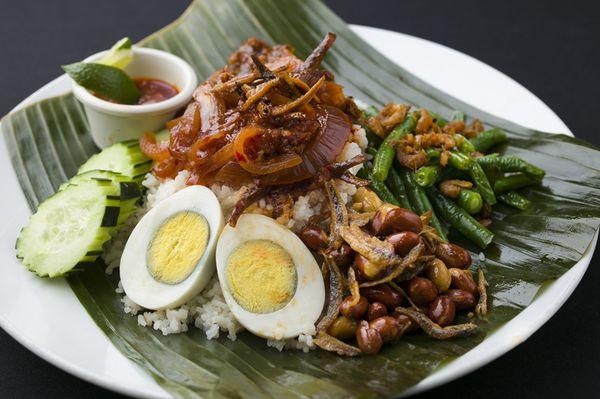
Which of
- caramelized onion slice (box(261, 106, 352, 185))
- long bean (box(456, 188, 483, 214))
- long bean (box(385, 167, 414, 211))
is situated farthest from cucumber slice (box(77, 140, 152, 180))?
long bean (box(456, 188, 483, 214))

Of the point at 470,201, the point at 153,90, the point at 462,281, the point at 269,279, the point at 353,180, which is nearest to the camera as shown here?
the point at 269,279

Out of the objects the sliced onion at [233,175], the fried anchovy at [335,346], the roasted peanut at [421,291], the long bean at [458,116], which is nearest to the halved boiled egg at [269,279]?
the fried anchovy at [335,346]

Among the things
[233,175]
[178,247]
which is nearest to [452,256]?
[233,175]

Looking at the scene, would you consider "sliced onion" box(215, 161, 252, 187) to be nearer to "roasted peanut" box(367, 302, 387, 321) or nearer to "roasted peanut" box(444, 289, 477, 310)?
"roasted peanut" box(367, 302, 387, 321)

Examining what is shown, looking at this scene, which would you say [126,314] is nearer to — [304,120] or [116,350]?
[116,350]

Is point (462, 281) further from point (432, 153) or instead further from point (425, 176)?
point (432, 153)

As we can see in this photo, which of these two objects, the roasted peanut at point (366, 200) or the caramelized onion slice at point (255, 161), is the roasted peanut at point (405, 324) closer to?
the roasted peanut at point (366, 200)
